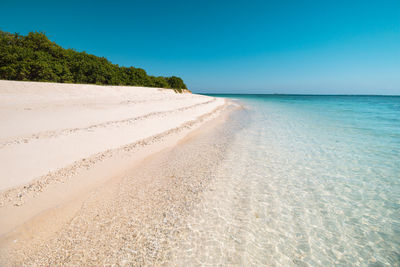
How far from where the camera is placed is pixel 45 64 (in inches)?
602

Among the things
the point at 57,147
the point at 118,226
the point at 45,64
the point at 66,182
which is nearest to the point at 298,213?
the point at 118,226

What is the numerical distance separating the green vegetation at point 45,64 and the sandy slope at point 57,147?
21.4 feet

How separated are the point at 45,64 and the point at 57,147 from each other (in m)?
16.3

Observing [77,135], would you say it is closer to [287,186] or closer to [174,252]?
[174,252]

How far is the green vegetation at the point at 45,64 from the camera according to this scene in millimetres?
14086

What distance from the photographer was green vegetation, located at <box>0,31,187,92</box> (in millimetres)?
14086

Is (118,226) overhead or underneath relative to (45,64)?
underneath

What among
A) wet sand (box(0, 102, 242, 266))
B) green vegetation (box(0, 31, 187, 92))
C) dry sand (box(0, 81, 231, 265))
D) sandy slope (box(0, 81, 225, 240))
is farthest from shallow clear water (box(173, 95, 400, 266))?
green vegetation (box(0, 31, 187, 92))

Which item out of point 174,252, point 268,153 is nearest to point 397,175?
point 268,153

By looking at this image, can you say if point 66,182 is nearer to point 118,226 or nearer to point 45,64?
point 118,226

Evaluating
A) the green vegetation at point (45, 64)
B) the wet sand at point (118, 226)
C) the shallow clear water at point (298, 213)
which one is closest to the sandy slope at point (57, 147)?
the wet sand at point (118, 226)

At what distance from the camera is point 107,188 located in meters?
3.65

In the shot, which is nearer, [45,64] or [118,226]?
[118,226]

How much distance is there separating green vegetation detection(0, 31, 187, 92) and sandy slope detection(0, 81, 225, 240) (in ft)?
21.4
